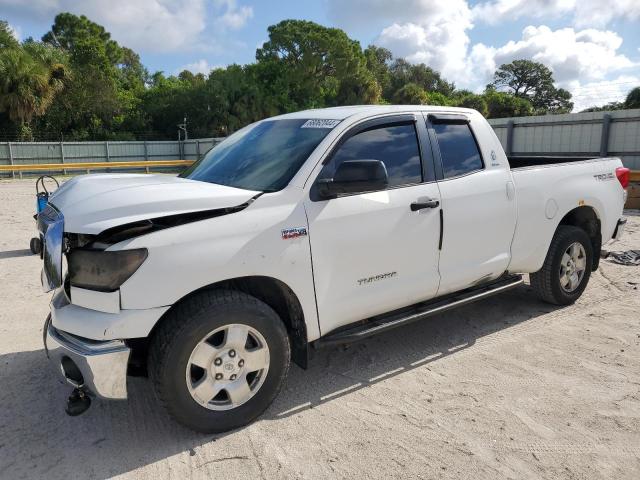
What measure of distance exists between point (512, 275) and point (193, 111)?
42.4 m

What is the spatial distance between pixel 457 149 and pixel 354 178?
1.39 meters

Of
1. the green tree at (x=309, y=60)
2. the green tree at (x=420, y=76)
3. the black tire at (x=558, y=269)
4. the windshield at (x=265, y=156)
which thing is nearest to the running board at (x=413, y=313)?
the black tire at (x=558, y=269)

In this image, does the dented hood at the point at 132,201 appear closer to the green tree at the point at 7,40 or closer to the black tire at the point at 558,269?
the black tire at the point at 558,269

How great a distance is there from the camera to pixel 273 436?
3076 mm

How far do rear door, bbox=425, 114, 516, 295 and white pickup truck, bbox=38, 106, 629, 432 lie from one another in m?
0.01

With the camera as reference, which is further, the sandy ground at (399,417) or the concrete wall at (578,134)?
the concrete wall at (578,134)

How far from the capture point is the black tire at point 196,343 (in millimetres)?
2781

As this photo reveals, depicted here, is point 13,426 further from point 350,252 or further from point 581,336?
point 581,336

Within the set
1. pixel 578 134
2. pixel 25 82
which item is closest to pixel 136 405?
pixel 578 134

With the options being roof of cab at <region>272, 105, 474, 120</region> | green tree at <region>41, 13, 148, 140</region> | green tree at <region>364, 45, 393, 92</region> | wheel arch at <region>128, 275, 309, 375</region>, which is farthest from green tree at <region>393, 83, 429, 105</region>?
wheel arch at <region>128, 275, 309, 375</region>

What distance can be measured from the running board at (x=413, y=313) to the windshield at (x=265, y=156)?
1.08 meters

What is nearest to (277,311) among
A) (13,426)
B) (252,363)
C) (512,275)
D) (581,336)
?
(252,363)

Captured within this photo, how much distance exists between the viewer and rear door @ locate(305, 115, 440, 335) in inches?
129

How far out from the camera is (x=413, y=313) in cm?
388
